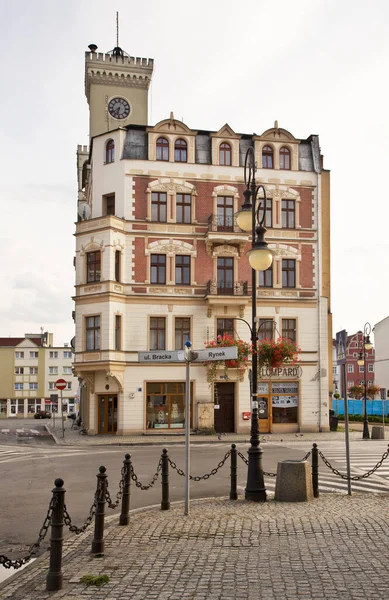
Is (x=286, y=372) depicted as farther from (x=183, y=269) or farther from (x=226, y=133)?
(x=226, y=133)

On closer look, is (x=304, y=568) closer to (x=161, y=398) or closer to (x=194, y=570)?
(x=194, y=570)

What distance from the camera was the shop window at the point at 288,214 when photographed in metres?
36.8

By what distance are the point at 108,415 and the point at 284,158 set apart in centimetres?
1741

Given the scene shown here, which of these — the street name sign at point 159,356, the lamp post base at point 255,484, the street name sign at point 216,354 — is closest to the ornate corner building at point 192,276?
the lamp post base at point 255,484

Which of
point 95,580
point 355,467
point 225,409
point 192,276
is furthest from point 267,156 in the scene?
point 95,580

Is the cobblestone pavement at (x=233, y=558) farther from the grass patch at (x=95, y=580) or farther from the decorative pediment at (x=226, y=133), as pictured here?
the decorative pediment at (x=226, y=133)

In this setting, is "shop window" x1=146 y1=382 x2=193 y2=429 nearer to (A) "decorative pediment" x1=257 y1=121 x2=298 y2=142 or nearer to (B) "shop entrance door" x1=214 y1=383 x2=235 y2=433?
(B) "shop entrance door" x1=214 y1=383 x2=235 y2=433

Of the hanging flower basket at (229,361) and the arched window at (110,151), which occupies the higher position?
the arched window at (110,151)

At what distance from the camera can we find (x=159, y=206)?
116 ft

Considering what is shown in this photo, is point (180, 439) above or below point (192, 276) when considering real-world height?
below

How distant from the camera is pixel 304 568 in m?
7.47

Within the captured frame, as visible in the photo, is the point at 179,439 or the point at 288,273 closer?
the point at 179,439

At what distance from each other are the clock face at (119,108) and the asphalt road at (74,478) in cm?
3188

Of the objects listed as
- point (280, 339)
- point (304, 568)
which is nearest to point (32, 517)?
point (304, 568)
